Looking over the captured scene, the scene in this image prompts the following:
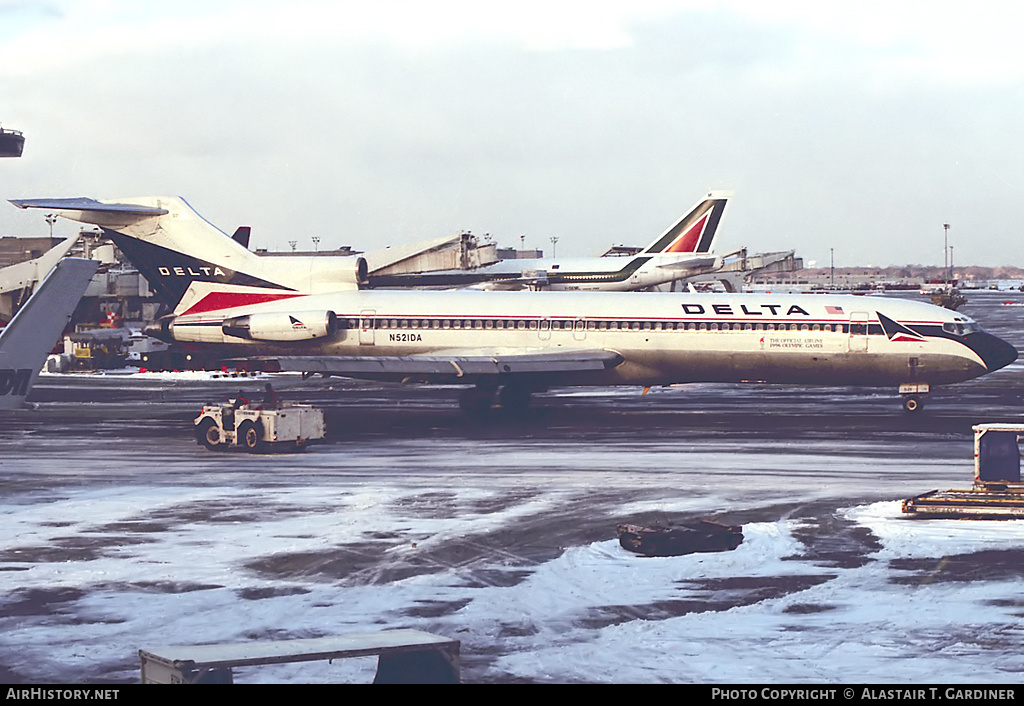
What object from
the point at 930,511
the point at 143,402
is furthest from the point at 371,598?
the point at 143,402

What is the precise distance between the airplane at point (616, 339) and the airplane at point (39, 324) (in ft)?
50.8

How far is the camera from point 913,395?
3609 centimetres

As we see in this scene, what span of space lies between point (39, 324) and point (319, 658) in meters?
9.12

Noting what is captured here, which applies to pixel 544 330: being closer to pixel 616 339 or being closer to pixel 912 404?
pixel 616 339

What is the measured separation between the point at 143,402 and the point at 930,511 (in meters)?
29.0

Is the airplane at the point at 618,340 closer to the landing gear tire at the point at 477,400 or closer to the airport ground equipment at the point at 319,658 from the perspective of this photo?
the landing gear tire at the point at 477,400

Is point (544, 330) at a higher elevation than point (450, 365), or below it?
higher

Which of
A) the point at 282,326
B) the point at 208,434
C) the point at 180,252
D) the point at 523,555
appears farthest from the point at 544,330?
the point at 523,555

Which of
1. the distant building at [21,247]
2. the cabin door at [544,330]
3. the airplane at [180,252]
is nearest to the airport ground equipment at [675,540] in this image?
the cabin door at [544,330]

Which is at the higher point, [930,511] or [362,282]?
[362,282]

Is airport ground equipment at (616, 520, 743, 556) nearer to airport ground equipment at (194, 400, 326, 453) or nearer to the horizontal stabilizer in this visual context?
airport ground equipment at (194, 400, 326, 453)

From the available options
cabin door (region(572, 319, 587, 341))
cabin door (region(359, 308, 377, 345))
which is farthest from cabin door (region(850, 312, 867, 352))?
cabin door (region(359, 308, 377, 345))

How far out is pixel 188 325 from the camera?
38.3m

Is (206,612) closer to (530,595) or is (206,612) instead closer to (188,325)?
(530,595)
